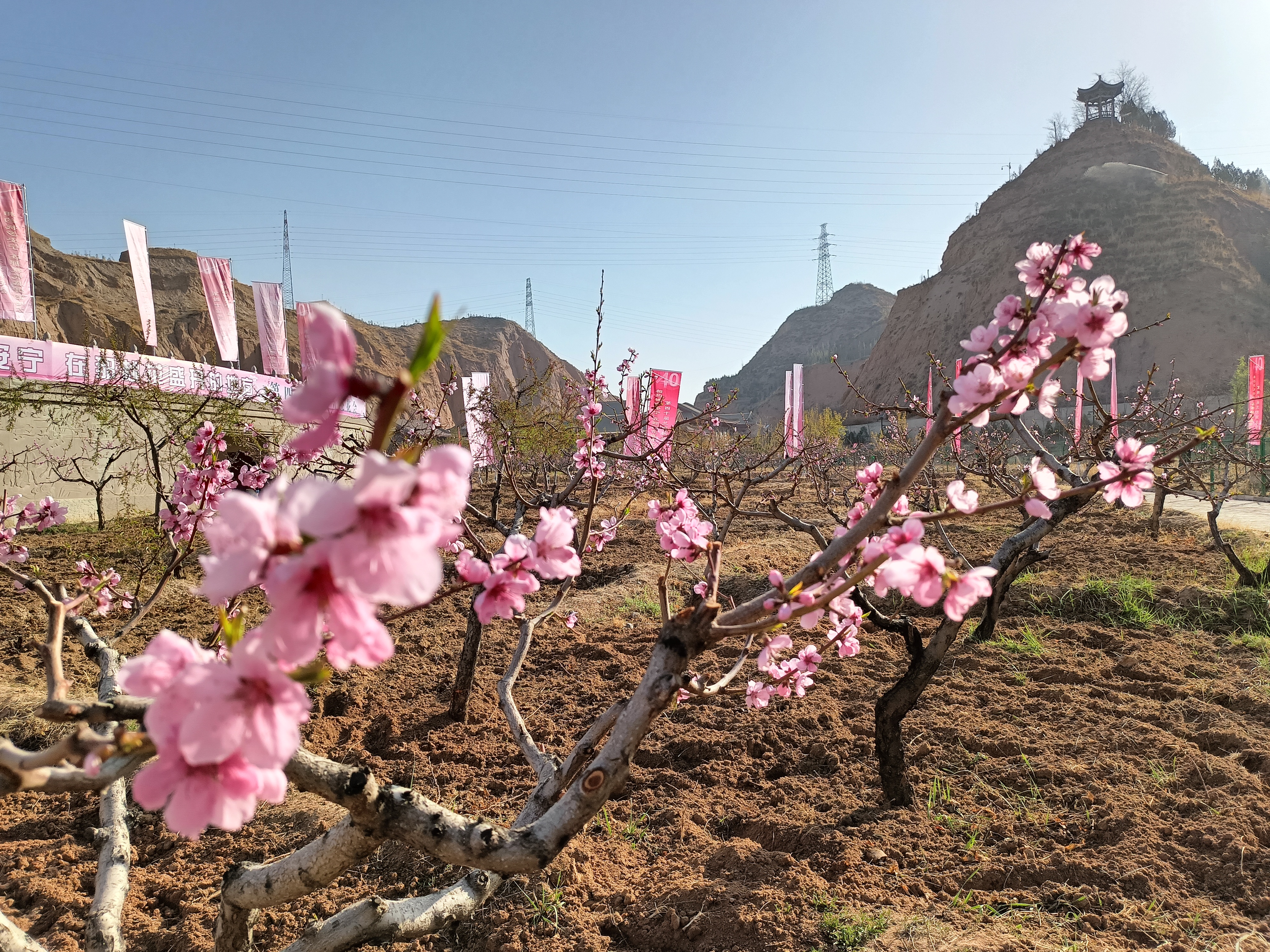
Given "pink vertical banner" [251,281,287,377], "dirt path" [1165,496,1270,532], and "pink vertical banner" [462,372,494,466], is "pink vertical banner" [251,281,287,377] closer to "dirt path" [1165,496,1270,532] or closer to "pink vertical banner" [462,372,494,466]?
"pink vertical banner" [462,372,494,466]

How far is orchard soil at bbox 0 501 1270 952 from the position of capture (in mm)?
1973

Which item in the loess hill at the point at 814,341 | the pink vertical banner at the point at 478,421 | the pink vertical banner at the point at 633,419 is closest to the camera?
the pink vertical banner at the point at 633,419

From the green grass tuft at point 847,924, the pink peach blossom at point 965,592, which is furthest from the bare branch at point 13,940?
the green grass tuft at point 847,924

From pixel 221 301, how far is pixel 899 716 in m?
20.5

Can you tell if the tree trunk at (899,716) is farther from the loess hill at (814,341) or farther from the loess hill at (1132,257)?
the loess hill at (814,341)

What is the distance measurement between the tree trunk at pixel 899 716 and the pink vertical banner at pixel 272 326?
20330mm

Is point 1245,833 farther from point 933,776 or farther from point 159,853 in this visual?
point 159,853

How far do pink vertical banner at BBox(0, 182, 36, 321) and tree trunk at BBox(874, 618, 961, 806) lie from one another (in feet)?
49.4

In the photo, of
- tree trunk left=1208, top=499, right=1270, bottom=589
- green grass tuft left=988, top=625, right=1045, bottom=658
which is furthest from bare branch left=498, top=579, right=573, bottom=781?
tree trunk left=1208, top=499, right=1270, bottom=589

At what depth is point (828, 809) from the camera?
2.56 m

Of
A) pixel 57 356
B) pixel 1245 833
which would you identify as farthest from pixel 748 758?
pixel 57 356

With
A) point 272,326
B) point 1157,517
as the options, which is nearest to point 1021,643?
point 1157,517

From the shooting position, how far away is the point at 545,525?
1104 mm

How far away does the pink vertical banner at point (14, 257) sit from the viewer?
11.3m
